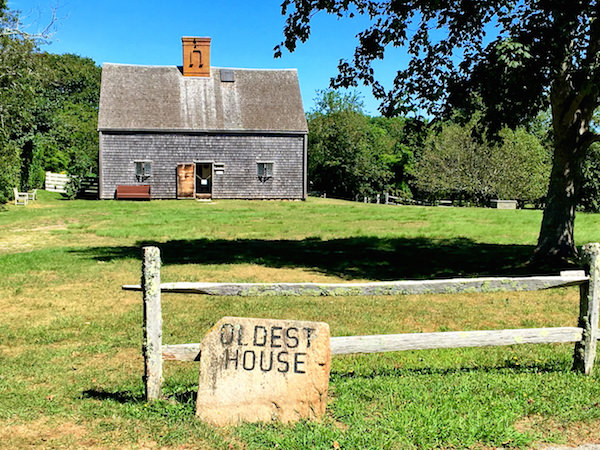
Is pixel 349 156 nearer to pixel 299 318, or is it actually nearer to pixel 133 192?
pixel 133 192

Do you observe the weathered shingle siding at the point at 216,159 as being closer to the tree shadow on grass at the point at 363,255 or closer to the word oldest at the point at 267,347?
the tree shadow on grass at the point at 363,255

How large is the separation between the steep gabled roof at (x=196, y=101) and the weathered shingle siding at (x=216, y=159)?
2.49 ft

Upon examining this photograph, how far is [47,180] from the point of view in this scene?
51.3 meters

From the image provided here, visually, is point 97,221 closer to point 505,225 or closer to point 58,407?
point 505,225

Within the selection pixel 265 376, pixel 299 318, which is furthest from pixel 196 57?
pixel 265 376

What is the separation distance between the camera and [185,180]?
39.9 meters

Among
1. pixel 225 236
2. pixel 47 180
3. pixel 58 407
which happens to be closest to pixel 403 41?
pixel 225 236

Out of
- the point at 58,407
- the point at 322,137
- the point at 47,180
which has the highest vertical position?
the point at 322,137

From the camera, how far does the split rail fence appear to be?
18.3 feet

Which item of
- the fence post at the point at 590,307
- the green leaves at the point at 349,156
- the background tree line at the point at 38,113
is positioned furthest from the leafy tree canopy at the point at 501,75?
the green leaves at the point at 349,156

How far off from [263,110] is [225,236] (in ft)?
69.1

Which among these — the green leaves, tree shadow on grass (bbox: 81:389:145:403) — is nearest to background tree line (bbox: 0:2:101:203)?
the green leaves

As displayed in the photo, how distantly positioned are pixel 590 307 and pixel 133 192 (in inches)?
1411

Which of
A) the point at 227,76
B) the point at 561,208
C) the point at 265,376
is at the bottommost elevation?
the point at 265,376
